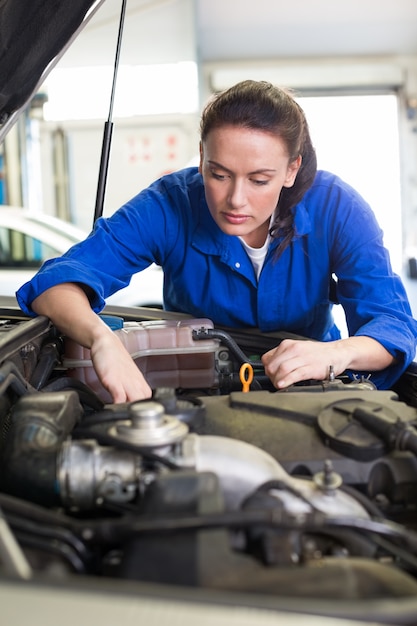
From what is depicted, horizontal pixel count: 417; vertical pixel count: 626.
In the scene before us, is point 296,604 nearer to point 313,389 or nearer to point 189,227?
point 313,389

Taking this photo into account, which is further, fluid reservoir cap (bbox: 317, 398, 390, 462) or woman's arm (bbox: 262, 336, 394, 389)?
woman's arm (bbox: 262, 336, 394, 389)

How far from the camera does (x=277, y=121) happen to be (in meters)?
1.46

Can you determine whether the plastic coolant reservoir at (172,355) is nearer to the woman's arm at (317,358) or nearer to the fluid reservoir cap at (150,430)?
the woman's arm at (317,358)

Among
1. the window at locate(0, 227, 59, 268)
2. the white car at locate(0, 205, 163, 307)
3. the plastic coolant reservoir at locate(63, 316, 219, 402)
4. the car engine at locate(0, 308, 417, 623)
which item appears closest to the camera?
the car engine at locate(0, 308, 417, 623)

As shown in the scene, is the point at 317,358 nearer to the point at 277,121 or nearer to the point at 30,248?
the point at 277,121

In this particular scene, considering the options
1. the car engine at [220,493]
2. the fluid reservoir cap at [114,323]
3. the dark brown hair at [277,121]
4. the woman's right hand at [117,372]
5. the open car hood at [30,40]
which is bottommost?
the car engine at [220,493]

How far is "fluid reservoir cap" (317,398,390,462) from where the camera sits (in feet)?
2.84

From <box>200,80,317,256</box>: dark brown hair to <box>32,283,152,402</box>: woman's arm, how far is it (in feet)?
1.66

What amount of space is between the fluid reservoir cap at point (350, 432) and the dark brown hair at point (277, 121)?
739 millimetres

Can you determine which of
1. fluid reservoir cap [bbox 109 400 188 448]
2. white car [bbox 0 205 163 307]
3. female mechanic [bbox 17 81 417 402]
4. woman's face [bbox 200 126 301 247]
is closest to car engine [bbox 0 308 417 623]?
fluid reservoir cap [bbox 109 400 188 448]

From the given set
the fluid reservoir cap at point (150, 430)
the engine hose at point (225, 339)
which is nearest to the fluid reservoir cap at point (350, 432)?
the fluid reservoir cap at point (150, 430)

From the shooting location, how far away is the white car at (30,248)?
428 centimetres

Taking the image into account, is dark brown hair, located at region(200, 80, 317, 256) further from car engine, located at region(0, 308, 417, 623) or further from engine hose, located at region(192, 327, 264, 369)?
car engine, located at region(0, 308, 417, 623)

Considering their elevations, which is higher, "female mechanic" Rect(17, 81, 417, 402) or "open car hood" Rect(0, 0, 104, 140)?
"open car hood" Rect(0, 0, 104, 140)
